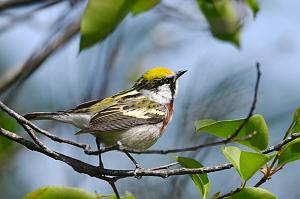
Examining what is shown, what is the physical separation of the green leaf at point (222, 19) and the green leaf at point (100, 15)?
625 mm

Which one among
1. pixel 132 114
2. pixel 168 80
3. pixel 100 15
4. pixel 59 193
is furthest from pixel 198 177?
pixel 168 80

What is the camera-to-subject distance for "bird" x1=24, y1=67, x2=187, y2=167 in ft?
14.1

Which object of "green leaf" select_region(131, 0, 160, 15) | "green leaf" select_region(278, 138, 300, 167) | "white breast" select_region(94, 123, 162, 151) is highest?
"green leaf" select_region(131, 0, 160, 15)

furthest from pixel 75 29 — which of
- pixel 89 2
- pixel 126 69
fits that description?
pixel 126 69

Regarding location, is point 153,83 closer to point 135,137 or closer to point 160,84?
point 160,84

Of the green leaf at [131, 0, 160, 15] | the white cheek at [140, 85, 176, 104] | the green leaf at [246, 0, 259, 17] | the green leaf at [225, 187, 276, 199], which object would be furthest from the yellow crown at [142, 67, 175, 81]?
the green leaf at [225, 187, 276, 199]

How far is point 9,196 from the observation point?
6.22 meters

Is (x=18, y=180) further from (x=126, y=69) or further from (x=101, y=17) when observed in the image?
(x=101, y=17)

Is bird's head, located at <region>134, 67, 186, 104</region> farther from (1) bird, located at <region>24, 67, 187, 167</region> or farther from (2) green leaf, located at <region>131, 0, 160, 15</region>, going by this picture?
(2) green leaf, located at <region>131, 0, 160, 15</region>

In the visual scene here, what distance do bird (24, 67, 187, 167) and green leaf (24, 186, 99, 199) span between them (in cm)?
123

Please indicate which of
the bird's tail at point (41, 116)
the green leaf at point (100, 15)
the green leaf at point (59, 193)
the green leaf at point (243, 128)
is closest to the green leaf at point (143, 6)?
the green leaf at point (100, 15)

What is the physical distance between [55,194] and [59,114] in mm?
1870

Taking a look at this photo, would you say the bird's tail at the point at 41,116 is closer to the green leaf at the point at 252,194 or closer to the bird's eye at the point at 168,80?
the bird's eye at the point at 168,80

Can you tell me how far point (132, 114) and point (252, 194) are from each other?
7.46ft
